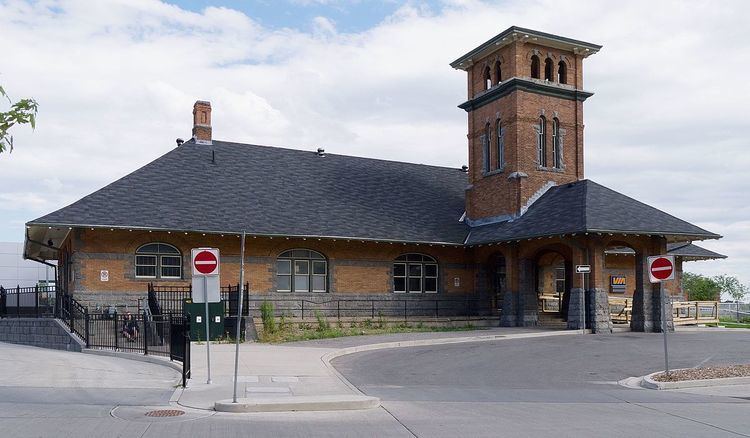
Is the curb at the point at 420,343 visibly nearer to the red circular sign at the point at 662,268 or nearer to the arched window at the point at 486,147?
the red circular sign at the point at 662,268

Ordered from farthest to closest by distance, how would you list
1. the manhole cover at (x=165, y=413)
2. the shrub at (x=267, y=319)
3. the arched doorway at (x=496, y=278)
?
the arched doorway at (x=496, y=278) < the shrub at (x=267, y=319) < the manhole cover at (x=165, y=413)

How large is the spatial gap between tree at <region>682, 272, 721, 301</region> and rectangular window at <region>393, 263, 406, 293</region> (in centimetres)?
2886

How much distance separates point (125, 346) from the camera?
74.8 ft

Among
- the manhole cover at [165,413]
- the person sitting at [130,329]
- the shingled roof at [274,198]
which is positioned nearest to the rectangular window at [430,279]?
the shingled roof at [274,198]

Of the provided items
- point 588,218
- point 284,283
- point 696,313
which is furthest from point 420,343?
point 696,313

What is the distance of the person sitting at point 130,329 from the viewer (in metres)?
22.4

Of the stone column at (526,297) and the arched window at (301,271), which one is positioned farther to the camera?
the stone column at (526,297)

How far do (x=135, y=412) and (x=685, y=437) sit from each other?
26.1ft

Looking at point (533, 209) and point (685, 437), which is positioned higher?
point (533, 209)

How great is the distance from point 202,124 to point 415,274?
459 inches

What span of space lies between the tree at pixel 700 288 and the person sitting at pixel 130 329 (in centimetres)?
4288

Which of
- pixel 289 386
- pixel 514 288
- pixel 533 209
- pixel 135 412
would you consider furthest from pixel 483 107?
pixel 135 412

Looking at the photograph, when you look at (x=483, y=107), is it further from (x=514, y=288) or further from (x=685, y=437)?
(x=685, y=437)

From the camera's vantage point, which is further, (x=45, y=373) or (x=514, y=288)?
(x=514, y=288)
